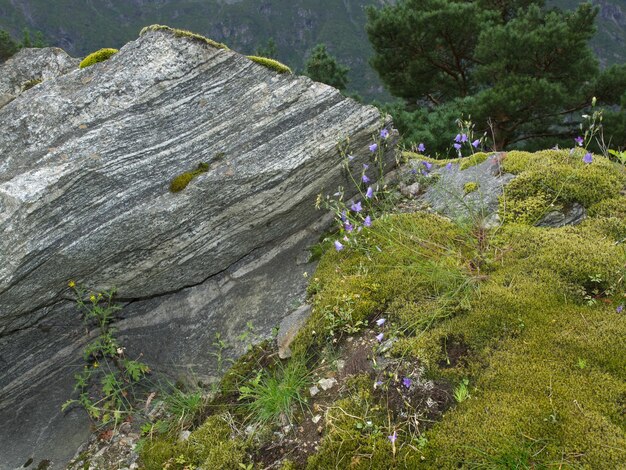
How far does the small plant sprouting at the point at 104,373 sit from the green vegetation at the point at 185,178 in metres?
1.60

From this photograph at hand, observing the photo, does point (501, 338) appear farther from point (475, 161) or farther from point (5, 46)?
point (5, 46)

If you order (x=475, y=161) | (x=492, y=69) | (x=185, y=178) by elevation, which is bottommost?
(x=492, y=69)

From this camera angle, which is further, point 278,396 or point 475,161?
point 475,161

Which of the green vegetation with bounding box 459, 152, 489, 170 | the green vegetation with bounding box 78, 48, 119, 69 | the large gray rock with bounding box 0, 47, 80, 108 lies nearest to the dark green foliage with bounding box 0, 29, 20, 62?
the large gray rock with bounding box 0, 47, 80, 108

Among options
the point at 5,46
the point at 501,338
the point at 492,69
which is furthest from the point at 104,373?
the point at 5,46

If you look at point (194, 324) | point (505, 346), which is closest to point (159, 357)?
point (194, 324)

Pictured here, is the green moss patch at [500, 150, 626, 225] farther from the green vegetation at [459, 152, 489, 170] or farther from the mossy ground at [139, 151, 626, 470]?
the green vegetation at [459, 152, 489, 170]

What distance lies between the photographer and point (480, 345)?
4.23 m

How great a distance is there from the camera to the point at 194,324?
6.45 m

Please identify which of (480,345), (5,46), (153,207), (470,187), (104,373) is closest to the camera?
(480,345)

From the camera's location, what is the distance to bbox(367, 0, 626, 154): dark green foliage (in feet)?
55.7

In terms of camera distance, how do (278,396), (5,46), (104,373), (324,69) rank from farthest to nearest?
(5,46) → (324,69) → (104,373) → (278,396)

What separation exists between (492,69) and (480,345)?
55.1 feet

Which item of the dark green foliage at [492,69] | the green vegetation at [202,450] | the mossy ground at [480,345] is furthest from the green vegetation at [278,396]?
the dark green foliage at [492,69]
